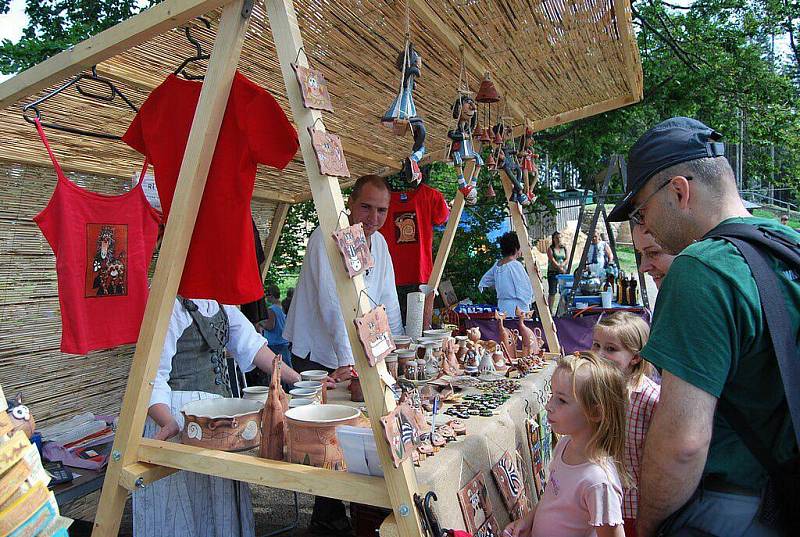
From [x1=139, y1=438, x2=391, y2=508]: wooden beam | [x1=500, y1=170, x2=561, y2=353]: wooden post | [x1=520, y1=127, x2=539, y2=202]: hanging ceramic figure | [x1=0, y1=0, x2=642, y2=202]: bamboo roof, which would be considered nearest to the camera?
[x1=139, y1=438, x2=391, y2=508]: wooden beam

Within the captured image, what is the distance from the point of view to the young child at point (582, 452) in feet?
6.16

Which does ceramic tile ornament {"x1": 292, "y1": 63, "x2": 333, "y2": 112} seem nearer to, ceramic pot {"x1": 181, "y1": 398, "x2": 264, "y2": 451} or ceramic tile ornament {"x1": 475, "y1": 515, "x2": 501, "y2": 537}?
ceramic pot {"x1": 181, "y1": 398, "x2": 264, "y2": 451}

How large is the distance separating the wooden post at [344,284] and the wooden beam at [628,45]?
2.19 metres

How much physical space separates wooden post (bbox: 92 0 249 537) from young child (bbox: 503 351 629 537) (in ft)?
4.51

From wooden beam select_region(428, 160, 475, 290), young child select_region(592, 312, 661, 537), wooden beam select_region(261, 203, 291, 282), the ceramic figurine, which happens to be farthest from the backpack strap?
wooden beam select_region(261, 203, 291, 282)

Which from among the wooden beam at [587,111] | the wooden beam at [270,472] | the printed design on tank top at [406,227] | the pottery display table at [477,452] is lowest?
the pottery display table at [477,452]

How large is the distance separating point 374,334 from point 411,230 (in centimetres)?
349

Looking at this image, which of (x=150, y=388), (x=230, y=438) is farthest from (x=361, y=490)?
(x=150, y=388)

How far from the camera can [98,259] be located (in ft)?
9.00

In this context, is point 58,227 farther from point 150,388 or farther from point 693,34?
point 693,34

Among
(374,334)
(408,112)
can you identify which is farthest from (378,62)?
(374,334)

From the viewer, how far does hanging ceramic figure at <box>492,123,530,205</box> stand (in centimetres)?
405

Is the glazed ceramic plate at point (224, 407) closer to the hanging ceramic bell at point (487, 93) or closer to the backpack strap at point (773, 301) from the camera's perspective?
the backpack strap at point (773, 301)

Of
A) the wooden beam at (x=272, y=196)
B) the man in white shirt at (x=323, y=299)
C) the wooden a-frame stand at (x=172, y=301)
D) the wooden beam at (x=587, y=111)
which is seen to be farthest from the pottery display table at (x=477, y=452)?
the wooden beam at (x=272, y=196)
